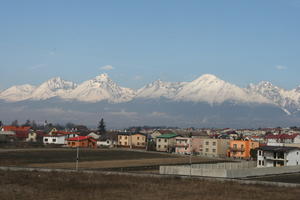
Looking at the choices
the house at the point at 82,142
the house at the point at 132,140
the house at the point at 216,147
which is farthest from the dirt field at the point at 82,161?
the house at the point at 132,140

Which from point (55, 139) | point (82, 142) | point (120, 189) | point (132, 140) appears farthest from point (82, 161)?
point (132, 140)

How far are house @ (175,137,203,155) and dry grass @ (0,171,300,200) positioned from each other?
8020 cm

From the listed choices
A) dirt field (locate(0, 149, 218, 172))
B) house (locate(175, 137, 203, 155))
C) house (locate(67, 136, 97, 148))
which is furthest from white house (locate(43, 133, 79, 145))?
dirt field (locate(0, 149, 218, 172))

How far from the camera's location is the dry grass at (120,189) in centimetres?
4512

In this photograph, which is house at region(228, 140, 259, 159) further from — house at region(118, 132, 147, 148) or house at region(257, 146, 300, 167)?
house at region(118, 132, 147, 148)

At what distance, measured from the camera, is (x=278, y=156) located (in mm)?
89438

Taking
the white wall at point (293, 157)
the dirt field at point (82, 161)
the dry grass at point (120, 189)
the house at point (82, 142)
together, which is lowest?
the dry grass at point (120, 189)

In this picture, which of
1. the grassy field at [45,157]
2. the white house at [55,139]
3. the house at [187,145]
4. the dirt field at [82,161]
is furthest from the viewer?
the white house at [55,139]

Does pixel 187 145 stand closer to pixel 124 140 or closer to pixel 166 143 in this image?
pixel 166 143

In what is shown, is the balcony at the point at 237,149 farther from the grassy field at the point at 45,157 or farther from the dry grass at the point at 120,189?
the dry grass at the point at 120,189

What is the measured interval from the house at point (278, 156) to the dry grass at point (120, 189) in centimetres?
3585

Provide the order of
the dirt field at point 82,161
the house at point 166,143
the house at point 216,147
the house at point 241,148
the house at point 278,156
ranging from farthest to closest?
the house at point 166,143, the house at point 216,147, the house at point 241,148, the house at point 278,156, the dirt field at point 82,161

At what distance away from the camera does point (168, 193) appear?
156ft

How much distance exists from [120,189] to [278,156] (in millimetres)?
47464
